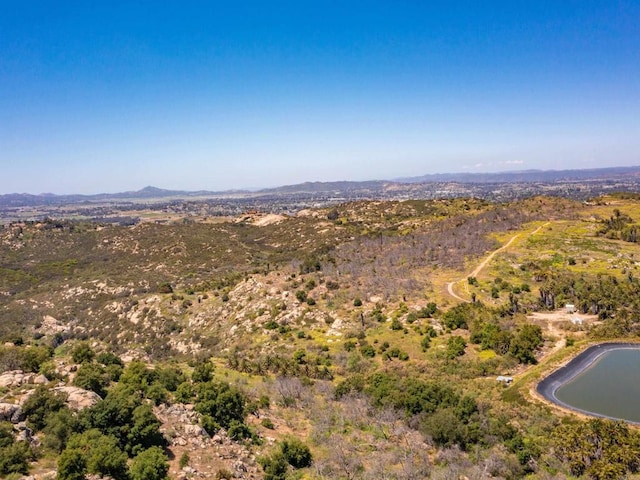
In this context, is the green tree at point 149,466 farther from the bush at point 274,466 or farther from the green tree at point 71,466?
the bush at point 274,466

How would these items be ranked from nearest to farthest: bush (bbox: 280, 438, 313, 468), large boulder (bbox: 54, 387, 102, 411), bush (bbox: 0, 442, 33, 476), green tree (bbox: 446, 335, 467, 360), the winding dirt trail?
bush (bbox: 0, 442, 33, 476) → bush (bbox: 280, 438, 313, 468) → large boulder (bbox: 54, 387, 102, 411) → green tree (bbox: 446, 335, 467, 360) → the winding dirt trail

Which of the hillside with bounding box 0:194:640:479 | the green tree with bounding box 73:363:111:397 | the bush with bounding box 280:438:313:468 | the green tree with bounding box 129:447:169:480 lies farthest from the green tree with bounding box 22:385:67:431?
the bush with bounding box 280:438:313:468

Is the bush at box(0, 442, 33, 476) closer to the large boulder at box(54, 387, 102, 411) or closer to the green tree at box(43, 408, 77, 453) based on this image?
the green tree at box(43, 408, 77, 453)

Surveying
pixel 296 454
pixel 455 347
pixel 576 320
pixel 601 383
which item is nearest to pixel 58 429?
pixel 296 454

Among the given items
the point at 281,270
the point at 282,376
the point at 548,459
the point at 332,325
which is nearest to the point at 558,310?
the point at 332,325

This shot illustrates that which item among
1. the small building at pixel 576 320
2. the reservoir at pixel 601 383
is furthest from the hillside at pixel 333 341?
the reservoir at pixel 601 383

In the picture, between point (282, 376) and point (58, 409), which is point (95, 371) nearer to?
point (58, 409)

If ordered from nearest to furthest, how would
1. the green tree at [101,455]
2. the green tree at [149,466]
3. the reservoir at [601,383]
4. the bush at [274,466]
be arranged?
the green tree at [101,455]
the green tree at [149,466]
the bush at [274,466]
the reservoir at [601,383]
